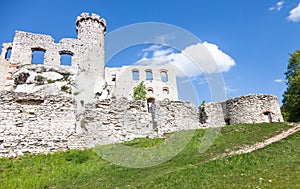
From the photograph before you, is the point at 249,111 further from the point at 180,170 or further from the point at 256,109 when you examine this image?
the point at 180,170

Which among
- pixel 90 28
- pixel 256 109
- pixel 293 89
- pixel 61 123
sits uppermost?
pixel 90 28

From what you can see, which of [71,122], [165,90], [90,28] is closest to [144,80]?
[165,90]

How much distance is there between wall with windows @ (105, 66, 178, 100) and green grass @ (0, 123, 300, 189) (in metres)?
27.6

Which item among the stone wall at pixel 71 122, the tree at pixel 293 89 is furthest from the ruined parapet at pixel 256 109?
the tree at pixel 293 89

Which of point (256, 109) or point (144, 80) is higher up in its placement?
point (144, 80)

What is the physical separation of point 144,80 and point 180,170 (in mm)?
32519

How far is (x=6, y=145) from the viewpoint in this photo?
39.4 ft

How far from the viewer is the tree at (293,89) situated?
24.3 meters

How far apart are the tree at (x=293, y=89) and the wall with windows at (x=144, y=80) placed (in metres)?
17.8

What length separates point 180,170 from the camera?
7.71m

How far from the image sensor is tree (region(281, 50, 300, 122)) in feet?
79.7

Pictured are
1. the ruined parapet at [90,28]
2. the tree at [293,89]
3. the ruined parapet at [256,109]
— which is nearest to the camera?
the ruined parapet at [256,109]

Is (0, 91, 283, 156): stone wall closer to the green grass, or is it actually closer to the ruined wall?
the green grass

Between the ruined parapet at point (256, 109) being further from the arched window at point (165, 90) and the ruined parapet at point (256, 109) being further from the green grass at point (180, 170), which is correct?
the arched window at point (165, 90)
